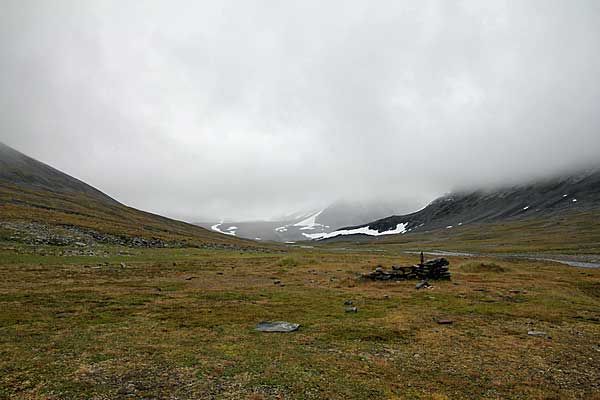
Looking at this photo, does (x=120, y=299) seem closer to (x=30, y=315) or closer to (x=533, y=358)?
(x=30, y=315)

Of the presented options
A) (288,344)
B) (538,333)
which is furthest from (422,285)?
→ (288,344)

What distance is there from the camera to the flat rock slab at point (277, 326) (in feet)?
59.2

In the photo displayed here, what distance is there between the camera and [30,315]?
19.1 meters

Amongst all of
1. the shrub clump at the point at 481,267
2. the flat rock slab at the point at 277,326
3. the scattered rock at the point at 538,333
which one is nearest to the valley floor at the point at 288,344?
the scattered rock at the point at 538,333

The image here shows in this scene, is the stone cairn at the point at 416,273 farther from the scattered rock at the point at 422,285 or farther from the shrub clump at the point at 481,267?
the shrub clump at the point at 481,267

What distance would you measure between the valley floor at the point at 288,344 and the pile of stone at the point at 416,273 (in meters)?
7.90

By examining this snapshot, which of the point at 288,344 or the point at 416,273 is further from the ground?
the point at 416,273

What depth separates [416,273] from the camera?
39.6 meters

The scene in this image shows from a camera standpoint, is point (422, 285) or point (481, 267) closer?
point (422, 285)

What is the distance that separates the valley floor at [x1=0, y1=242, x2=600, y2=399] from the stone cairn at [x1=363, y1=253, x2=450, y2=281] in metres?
7.89

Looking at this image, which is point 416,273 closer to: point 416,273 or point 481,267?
point 416,273

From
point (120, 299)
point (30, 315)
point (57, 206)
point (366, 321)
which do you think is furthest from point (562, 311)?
point (57, 206)

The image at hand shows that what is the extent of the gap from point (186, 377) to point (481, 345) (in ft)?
42.5

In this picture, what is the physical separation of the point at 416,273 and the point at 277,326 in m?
25.5
